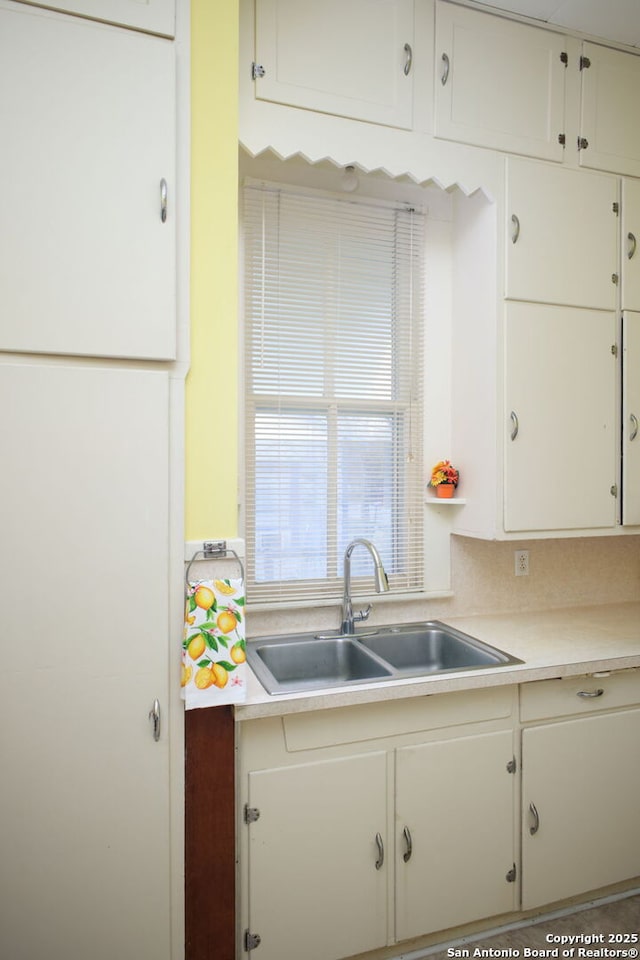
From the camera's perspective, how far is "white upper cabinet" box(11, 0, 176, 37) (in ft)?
4.46

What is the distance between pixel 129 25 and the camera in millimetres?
1398

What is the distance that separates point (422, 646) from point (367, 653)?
32cm

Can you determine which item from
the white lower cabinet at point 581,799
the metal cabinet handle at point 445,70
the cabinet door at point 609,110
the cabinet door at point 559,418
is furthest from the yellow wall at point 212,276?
the cabinet door at point 609,110

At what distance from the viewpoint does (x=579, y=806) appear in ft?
6.28

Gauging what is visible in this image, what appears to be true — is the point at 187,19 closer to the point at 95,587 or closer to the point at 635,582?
the point at 95,587

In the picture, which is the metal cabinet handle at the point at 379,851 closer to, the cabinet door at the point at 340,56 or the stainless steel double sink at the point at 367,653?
the stainless steel double sink at the point at 367,653

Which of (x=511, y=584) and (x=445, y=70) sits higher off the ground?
(x=445, y=70)

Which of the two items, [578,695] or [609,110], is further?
[609,110]

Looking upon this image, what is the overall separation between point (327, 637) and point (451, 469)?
811 millimetres

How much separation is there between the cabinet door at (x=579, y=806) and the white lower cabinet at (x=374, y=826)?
3.2 inches

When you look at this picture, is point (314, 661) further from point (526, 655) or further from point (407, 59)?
point (407, 59)

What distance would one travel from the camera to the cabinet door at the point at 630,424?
226 centimetres

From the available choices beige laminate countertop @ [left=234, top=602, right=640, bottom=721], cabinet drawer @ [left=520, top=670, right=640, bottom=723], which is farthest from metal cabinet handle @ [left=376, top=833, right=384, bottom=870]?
cabinet drawer @ [left=520, top=670, right=640, bottom=723]

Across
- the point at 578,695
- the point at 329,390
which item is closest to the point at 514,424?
the point at 329,390
